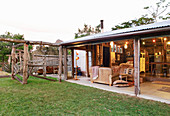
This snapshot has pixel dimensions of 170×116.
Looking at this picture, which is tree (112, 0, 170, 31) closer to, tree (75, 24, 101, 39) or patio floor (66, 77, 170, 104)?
tree (75, 24, 101, 39)

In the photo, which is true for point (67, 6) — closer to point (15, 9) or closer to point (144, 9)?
point (15, 9)

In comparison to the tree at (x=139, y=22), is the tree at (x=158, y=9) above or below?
above

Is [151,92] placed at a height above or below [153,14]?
below

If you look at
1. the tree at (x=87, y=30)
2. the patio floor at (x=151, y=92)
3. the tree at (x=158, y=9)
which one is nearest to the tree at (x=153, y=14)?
the tree at (x=158, y=9)

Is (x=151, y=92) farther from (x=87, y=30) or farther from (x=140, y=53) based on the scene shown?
(x=87, y=30)

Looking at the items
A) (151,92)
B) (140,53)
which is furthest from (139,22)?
(151,92)

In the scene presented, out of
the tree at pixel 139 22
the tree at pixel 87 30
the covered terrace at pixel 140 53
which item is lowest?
the covered terrace at pixel 140 53

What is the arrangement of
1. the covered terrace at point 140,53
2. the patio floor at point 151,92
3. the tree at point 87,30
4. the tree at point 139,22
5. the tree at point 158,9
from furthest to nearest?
the tree at point 87,30 < the tree at point 139,22 < the tree at point 158,9 < the covered terrace at point 140,53 < the patio floor at point 151,92

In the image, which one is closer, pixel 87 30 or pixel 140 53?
pixel 140 53

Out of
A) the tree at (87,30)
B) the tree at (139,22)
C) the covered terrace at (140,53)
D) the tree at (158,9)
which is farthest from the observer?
the tree at (87,30)

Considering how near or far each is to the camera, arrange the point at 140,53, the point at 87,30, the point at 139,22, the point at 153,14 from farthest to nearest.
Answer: the point at 87,30 < the point at 153,14 < the point at 139,22 < the point at 140,53

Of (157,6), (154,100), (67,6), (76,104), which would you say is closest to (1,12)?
(67,6)

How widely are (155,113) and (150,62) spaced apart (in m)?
6.66

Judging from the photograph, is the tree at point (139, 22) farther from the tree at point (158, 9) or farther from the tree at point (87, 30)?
the tree at point (87, 30)
